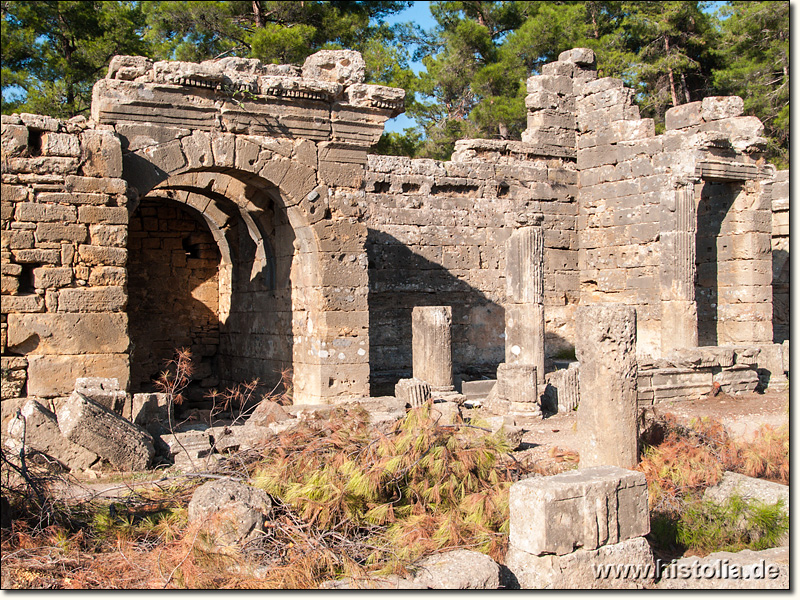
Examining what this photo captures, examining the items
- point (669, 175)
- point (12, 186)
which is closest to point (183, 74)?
point (12, 186)

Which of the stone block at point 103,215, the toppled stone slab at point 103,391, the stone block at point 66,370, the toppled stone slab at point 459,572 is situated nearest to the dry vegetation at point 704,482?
the toppled stone slab at point 459,572

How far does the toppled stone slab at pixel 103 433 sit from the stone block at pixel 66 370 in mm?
1042

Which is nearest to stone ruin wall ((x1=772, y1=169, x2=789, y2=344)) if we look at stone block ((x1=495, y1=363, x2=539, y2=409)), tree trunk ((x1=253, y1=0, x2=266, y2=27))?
stone block ((x1=495, y1=363, x2=539, y2=409))

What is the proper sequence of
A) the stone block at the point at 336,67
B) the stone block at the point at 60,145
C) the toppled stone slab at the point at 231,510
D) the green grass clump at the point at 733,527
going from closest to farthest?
the toppled stone slab at the point at 231,510 < the green grass clump at the point at 733,527 < the stone block at the point at 60,145 < the stone block at the point at 336,67

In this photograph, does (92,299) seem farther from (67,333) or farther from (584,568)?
(584,568)

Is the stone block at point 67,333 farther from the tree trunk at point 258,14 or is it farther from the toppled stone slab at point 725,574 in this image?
the tree trunk at point 258,14

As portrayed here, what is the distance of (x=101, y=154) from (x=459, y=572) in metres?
5.80

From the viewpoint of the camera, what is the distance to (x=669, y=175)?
13.5m

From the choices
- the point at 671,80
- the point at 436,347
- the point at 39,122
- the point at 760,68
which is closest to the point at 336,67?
the point at 39,122

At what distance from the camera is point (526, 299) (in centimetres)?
1163

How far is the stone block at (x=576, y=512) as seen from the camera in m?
4.85

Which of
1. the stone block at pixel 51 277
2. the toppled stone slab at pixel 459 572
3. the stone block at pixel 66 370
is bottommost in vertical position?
the toppled stone slab at pixel 459 572

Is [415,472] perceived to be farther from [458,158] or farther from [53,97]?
[53,97]

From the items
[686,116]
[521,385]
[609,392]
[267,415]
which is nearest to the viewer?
[609,392]
